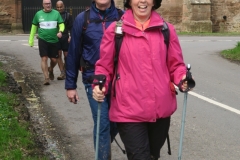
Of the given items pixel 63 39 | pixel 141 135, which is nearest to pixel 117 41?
pixel 141 135

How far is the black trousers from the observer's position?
438 centimetres

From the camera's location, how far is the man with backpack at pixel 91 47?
5.31m

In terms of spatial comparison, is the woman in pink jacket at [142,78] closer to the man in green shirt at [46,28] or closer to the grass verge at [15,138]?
the grass verge at [15,138]

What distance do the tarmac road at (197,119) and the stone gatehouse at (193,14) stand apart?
16711 millimetres

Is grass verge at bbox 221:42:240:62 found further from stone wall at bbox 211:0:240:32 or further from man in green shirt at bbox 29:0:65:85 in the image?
stone wall at bbox 211:0:240:32

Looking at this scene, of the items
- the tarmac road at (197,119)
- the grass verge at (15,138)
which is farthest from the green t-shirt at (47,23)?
the grass verge at (15,138)

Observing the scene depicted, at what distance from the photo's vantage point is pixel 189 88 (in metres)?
4.44

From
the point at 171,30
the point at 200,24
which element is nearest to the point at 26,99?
the point at 171,30

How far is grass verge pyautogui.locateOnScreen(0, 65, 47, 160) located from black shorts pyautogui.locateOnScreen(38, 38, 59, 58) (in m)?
4.03

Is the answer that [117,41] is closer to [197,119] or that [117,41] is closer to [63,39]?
[197,119]

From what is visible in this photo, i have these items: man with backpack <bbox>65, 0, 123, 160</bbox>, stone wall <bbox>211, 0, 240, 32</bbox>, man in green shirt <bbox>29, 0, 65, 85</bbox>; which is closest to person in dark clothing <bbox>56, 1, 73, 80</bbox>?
man in green shirt <bbox>29, 0, 65, 85</bbox>

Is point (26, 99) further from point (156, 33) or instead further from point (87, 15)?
point (156, 33)

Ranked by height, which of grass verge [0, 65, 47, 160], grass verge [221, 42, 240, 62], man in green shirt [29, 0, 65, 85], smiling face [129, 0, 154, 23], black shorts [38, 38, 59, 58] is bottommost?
grass verge [221, 42, 240, 62]

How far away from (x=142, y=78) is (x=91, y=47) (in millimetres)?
1099
